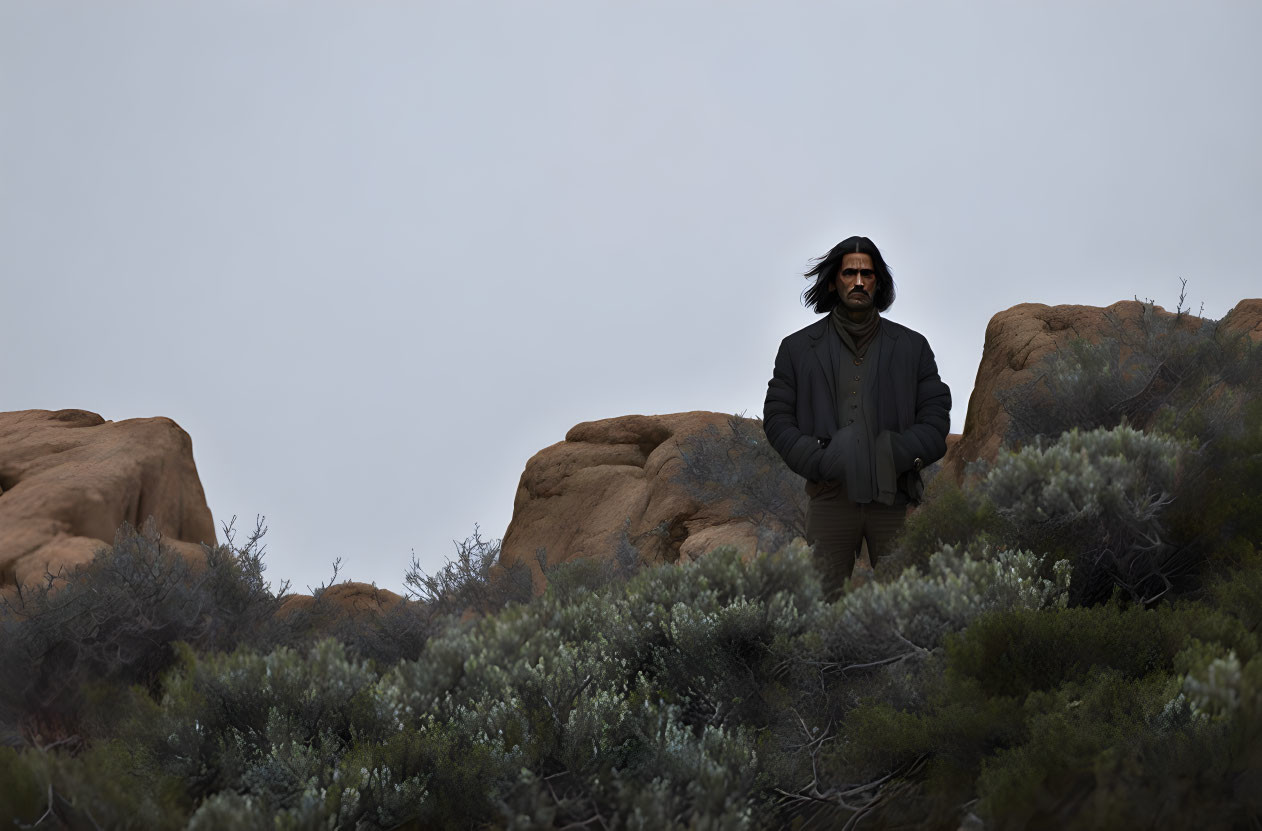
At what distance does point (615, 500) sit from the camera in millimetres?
18375

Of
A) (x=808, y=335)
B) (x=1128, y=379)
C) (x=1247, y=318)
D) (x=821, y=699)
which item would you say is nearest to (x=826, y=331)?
(x=808, y=335)

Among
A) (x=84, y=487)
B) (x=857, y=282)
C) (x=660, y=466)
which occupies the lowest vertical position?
(x=660, y=466)

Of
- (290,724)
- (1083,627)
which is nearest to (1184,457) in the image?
(1083,627)

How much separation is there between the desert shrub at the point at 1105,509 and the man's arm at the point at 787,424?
1094 millimetres

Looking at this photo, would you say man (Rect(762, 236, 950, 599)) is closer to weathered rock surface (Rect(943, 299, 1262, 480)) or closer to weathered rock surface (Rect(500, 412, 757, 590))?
weathered rock surface (Rect(943, 299, 1262, 480))

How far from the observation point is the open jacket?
19.7 feet

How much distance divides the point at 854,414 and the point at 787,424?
38cm

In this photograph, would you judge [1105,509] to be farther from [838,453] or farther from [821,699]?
[821,699]

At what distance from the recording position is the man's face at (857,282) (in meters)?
6.25

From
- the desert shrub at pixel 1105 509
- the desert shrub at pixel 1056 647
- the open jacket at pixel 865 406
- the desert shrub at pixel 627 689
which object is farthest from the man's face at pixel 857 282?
the desert shrub at pixel 1056 647

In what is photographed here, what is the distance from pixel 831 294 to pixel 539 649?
270cm

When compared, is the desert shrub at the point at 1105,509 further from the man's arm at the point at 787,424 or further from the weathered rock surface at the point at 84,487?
the weathered rock surface at the point at 84,487

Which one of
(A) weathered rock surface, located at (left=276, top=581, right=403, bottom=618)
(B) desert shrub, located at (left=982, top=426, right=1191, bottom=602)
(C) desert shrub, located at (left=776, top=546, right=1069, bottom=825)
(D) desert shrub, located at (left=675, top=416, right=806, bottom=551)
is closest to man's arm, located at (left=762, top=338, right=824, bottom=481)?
(C) desert shrub, located at (left=776, top=546, right=1069, bottom=825)

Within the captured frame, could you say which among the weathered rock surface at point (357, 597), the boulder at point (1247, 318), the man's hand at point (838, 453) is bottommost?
the weathered rock surface at point (357, 597)
